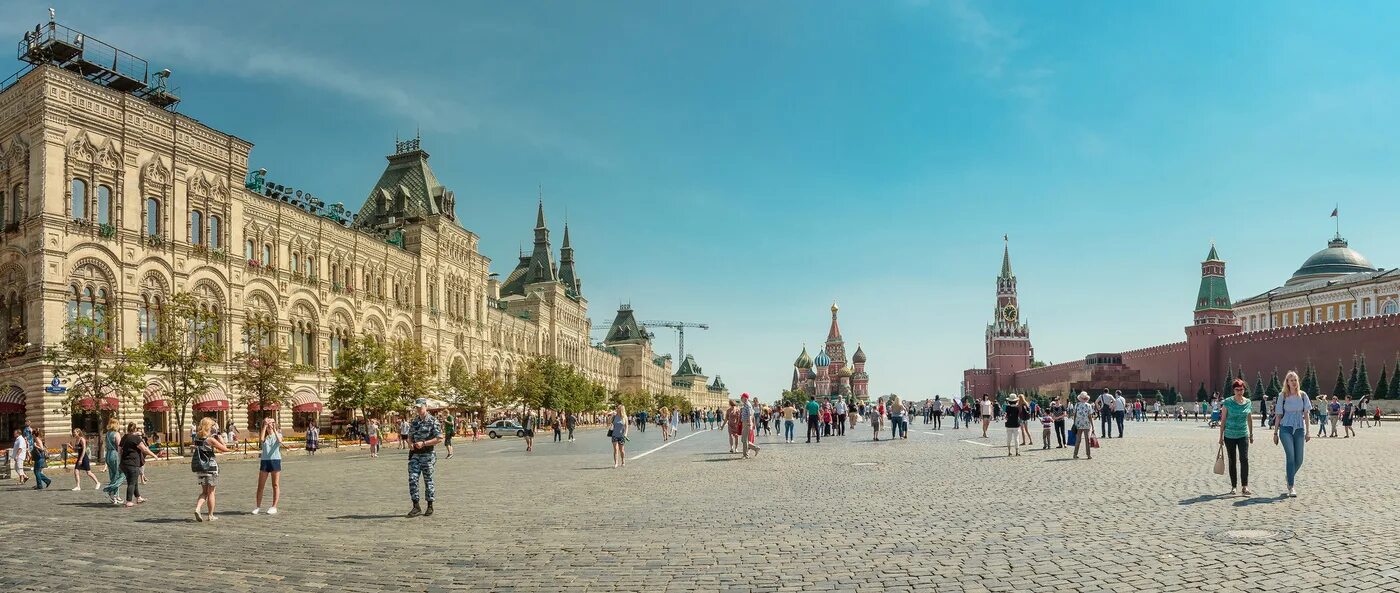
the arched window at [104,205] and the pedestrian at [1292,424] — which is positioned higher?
the arched window at [104,205]

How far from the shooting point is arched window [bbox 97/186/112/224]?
124 feet

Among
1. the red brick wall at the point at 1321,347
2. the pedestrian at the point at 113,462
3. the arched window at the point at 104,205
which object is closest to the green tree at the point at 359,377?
the arched window at the point at 104,205

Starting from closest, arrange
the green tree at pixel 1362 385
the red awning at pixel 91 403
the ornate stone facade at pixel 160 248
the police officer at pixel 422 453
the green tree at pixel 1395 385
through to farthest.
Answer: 1. the police officer at pixel 422 453
2. the red awning at pixel 91 403
3. the ornate stone facade at pixel 160 248
4. the green tree at pixel 1395 385
5. the green tree at pixel 1362 385

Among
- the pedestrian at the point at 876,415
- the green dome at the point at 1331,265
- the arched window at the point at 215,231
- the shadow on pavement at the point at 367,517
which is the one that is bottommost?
the pedestrian at the point at 876,415

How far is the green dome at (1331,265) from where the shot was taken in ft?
414

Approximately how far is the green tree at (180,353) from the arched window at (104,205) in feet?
12.5

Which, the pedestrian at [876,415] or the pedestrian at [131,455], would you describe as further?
the pedestrian at [876,415]

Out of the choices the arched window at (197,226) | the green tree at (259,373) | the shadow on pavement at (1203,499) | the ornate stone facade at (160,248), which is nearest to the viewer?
the shadow on pavement at (1203,499)

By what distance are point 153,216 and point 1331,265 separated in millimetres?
134287

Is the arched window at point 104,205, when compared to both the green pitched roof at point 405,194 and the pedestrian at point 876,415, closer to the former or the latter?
the green pitched roof at point 405,194

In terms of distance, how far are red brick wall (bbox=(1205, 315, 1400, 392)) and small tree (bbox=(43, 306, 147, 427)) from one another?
278ft

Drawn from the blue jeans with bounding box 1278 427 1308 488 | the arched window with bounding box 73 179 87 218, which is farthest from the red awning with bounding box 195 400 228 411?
the blue jeans with bounding box 1278 427 1308 488

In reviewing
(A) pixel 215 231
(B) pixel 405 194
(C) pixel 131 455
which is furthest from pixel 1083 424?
(B) pixel 405 194

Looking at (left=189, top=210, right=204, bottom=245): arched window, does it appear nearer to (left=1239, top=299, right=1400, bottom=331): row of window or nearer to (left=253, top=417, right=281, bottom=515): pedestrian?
(left=253, top=417, right=281, bottom=515): pedestrian
